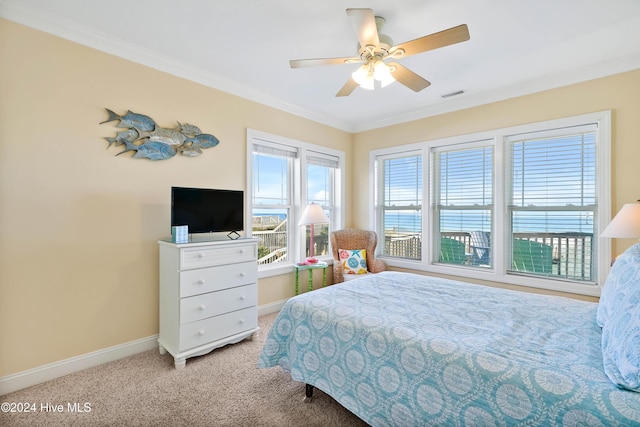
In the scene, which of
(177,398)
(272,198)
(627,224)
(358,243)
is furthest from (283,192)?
(627,224)

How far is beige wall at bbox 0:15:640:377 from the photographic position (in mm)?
2002

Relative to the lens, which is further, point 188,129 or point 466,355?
point 188,129

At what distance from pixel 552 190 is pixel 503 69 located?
55.2 inches

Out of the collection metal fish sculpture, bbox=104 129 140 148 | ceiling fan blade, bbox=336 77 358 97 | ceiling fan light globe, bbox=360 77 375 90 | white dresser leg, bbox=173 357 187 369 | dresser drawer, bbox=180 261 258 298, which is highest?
ceiling fan blade, bbox=336 77 358 97

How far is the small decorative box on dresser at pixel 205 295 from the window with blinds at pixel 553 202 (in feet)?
9.97

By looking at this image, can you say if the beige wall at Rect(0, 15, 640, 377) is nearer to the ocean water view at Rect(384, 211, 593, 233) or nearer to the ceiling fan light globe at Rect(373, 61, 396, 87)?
the ocean water view at Rect(384, 211, 593, 233)

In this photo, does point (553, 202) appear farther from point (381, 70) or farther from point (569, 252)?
point (381, 70)

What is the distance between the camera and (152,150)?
8.44ft

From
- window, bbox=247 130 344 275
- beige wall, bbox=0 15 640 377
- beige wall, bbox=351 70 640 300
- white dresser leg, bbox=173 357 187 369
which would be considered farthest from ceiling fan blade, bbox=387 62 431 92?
white dresser leg, bbox=173 357 187 369

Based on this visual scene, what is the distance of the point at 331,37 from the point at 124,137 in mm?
1945

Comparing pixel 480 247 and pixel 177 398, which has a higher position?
pixel 480 247

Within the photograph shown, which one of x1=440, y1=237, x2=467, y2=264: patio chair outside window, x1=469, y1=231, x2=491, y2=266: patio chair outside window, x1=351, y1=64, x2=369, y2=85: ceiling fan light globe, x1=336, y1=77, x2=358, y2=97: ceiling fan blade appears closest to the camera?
x1=351, y1=64, x2=369, y2=85: ceiling fan light globe

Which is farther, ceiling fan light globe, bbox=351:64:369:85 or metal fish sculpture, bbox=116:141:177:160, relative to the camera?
metal fish sculpture, bbox=116:141:177:160

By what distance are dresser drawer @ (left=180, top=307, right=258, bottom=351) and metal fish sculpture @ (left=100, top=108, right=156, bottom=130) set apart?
69.9 inches
